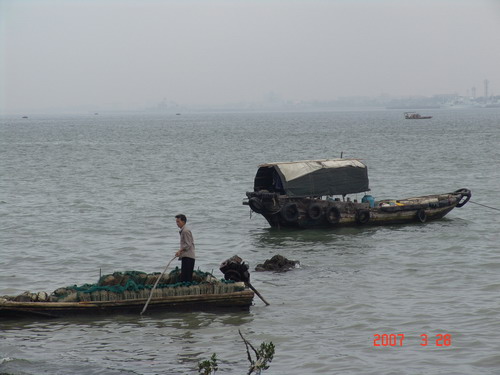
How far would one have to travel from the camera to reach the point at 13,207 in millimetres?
36469

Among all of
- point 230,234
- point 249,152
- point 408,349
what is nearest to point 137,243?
point 230,234

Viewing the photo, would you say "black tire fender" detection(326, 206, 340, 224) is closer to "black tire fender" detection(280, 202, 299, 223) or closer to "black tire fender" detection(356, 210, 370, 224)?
"black tire fender" detection(356, 210, 370, 224)

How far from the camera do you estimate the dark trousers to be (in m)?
16.9

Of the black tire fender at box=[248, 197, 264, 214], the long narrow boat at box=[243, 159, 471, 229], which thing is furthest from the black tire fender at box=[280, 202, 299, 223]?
the black tire fender at box=[248, 197, 264, 214]

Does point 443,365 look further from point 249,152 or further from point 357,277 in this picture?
point 249,152

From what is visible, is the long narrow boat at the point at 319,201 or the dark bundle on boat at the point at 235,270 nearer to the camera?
the dark bundle on boat at the point at 235,270

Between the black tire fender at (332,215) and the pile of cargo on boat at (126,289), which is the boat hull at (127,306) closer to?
the pile of cargo on boat at (126,289)

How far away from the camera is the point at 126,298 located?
16484 millimetres

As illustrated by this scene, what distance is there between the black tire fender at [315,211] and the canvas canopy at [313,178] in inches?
18.4

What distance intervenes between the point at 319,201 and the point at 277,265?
6.78 m

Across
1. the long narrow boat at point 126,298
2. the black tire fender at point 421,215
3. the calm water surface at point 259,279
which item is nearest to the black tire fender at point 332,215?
the calm water surface at point 259,279

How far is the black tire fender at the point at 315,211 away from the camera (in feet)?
91.1
